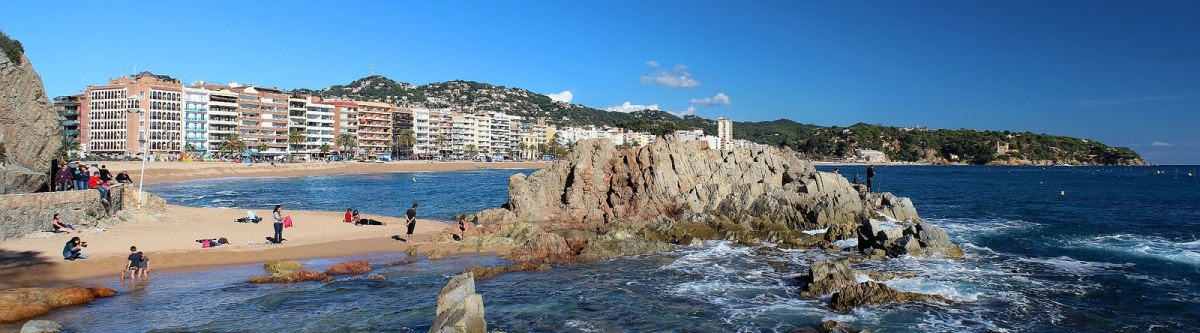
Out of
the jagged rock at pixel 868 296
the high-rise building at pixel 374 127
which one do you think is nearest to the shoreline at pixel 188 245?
the jagged rock at pixel 868 296

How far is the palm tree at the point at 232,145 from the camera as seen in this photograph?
94062mm

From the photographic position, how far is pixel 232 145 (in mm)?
94125

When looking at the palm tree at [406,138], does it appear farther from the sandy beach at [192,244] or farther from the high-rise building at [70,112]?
the sandy beach at [192,244]

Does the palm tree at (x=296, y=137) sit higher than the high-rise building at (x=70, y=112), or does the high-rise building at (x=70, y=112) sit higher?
the high-rise building at (x=70, y=112)

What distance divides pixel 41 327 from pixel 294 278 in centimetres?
563

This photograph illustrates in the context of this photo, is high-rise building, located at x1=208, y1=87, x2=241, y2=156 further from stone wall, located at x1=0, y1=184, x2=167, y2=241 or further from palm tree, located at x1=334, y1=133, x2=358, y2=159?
stone wall, located at x1=0, y1=184, x2=167, y2=241

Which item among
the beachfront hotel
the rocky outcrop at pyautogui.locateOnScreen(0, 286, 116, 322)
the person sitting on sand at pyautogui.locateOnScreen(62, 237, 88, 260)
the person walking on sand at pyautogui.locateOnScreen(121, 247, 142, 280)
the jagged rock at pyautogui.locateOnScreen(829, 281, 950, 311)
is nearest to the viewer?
the rocky outcrop at pyautogui.locateOnScreen(0, 286, 116, 322)

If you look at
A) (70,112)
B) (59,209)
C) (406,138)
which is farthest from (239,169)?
(59,209)

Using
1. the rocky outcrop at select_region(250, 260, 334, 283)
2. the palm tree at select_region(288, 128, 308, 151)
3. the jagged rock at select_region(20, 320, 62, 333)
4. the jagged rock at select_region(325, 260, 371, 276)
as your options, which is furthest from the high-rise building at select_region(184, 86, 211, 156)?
the jagged rock at select_region(20, 320, 62, 333)

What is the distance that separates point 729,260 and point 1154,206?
3765cm

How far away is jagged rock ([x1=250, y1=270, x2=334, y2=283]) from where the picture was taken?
16.2 m

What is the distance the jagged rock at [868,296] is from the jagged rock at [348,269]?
1171 centimetres

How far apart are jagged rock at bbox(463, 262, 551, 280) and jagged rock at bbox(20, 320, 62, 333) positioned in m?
8.22

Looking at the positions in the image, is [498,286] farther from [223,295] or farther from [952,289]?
[952,289]
